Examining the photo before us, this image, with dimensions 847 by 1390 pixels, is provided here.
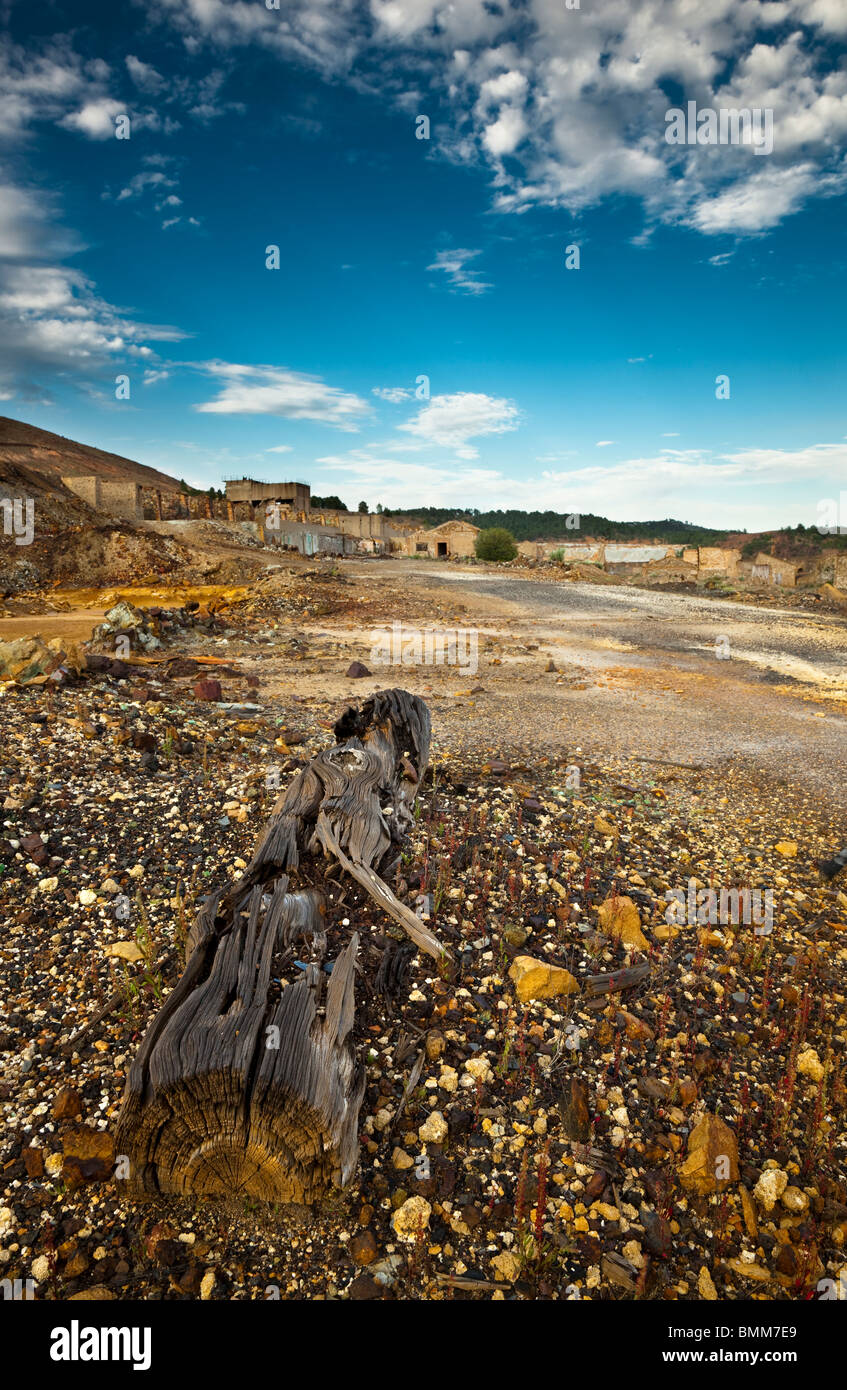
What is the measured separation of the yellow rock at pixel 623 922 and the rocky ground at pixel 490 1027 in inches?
0.5

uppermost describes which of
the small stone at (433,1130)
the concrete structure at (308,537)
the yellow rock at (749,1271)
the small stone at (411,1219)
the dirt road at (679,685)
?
the concrete structure at (308,537)

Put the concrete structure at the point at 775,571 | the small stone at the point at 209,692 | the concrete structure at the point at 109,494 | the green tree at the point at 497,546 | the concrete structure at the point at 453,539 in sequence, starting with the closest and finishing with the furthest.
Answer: the small stone at the point at 209,692
the concrete structure at the point at 109,494
the concrete structure at the point at 775,571
the green tree at the point at 497,546
the concrete structure at the point at 453,539

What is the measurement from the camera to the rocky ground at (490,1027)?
1.94 metres

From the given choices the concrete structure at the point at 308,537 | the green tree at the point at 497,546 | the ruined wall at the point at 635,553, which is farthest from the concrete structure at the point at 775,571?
the concrete structure at the point at 308,537

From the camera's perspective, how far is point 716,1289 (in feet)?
6.29

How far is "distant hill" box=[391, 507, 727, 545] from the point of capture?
308ft

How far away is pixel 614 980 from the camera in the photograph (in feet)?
10.3

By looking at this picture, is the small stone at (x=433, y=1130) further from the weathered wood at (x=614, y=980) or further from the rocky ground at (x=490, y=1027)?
Answer: the weathered wood at (x=614, y=980)

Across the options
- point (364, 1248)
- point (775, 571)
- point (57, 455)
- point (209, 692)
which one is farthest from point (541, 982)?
point (57, 455)

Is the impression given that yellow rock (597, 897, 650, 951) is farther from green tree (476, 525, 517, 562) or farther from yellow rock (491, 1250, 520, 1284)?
green tree (476, 525, 517, 562)

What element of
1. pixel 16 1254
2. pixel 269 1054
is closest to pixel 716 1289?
pixel 269 1054

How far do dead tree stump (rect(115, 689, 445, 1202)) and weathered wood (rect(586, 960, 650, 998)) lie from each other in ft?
2.50

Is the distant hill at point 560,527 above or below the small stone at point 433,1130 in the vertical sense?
above

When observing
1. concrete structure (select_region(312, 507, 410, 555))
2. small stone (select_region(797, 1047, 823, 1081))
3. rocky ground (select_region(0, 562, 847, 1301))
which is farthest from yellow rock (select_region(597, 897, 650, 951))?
concrete structure (select_region(312, 507, 410, 555))
